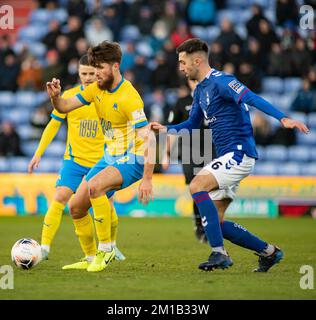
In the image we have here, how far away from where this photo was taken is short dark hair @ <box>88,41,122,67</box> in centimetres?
820

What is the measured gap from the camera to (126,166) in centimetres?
825

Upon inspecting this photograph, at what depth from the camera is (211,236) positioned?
7781 millimetres

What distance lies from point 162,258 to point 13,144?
31.3 feet

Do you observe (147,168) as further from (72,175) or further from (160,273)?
(72,175)

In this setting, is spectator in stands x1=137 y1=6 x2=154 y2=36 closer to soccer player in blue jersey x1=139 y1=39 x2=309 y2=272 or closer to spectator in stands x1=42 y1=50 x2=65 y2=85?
spectator in stands x1=42 y1=50 x2=65 y2=85

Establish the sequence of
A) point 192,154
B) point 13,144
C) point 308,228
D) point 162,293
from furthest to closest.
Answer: point 13,144 → point 308,228 → point 192,154 → point 162,293

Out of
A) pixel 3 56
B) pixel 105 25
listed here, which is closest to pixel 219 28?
pixel 105 25

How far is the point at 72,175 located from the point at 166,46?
1076 cm

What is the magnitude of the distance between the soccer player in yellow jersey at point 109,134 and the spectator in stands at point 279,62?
11.8 m

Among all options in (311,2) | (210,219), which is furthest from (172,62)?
(210,219)

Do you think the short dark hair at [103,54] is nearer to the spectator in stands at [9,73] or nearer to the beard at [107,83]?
the beard at [107,83]

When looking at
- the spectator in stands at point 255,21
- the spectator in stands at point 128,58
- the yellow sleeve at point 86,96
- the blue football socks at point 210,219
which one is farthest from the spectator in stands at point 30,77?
the blue football socks at point 210,219

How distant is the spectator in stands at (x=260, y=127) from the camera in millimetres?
18244

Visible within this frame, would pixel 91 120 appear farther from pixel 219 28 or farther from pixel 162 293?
pixel 219 28
